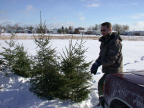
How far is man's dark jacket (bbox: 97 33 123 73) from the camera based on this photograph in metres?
2.99

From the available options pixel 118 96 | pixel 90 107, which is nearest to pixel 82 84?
pixel 90 107

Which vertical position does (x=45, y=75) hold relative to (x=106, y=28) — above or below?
below

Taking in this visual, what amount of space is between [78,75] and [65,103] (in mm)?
913

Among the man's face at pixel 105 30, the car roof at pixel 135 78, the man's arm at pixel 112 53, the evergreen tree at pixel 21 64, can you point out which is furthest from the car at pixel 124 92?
the evergreen tree at pixel 21 64

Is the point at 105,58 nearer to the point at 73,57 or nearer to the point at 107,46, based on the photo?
the point at 107,46

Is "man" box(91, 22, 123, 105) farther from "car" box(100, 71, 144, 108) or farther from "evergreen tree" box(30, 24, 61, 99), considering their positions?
"evergreen tree" box(30, 24, 61, 99)

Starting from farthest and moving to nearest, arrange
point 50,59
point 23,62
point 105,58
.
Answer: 1. point 23,62
2. point 50,59
3. point 105,58

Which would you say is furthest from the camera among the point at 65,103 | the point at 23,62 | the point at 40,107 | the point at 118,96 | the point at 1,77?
the point at 23,62

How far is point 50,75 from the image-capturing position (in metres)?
3.88

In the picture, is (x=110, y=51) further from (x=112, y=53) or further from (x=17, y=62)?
(x=17, y=62)

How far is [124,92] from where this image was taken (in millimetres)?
1991

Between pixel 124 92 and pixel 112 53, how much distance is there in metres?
1.18

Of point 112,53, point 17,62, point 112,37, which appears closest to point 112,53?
point 112,53

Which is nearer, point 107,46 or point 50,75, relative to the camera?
point 107,46
